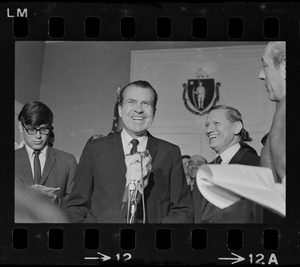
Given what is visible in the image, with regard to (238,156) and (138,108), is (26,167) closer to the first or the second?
(138,108)

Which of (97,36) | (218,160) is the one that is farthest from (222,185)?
(97,36)

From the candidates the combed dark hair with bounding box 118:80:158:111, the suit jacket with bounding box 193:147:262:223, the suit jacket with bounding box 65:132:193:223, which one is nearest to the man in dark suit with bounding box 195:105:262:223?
the suit jacket with bounding box 193:147:262:223

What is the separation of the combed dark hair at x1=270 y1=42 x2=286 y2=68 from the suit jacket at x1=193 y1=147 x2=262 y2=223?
1.63ft

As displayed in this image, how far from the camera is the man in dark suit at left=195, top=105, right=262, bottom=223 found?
439cm

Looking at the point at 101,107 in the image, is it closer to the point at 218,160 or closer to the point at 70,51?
the point at 70,51

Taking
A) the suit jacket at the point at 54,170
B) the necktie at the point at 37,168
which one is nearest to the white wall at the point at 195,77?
the suit jacket at the point at 54,170

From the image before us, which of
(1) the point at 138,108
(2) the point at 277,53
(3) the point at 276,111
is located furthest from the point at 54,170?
(2) the point at 277,53

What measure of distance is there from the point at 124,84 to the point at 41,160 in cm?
60

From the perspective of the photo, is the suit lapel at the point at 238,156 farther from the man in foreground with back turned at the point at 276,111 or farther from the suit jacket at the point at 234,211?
the man in foreground with back turned at the point at 276,111

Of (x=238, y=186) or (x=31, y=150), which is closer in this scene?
(x=238, y=186)

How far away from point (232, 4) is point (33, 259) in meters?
1.70

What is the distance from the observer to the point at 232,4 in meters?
4.44

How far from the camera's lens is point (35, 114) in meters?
4.42

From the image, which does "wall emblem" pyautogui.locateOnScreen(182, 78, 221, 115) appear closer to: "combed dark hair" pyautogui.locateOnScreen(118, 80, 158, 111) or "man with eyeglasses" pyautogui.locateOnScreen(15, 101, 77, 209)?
"combed dark hair" pyautogui.locateOnScreen(118, 80, 158, 111)
